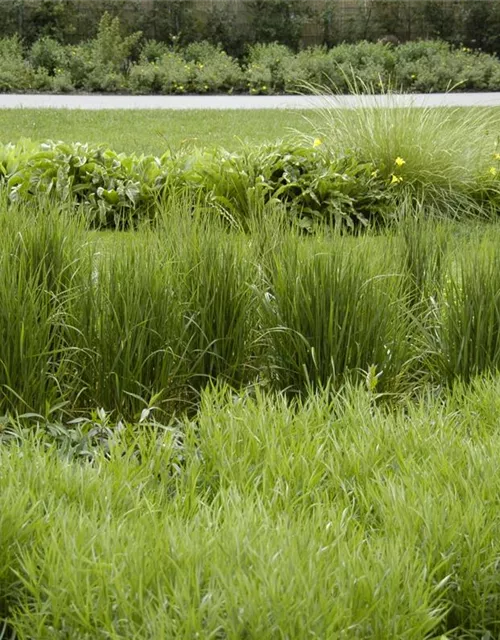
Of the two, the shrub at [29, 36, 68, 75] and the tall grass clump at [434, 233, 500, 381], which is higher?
the shrub at [29, 36, 68, 75]

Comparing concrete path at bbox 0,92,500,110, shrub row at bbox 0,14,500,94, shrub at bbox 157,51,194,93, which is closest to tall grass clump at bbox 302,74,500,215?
concrete path at bbox 0,92,500,110

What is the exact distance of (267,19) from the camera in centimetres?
2148

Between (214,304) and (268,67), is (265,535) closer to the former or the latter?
(214,304)

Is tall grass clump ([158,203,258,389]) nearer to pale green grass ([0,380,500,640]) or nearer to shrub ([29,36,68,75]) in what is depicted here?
pale green grass ([0,380,500,640])

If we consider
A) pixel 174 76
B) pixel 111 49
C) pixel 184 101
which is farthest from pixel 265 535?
pixel 111 49

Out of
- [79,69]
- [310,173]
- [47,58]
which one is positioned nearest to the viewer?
[310,173]

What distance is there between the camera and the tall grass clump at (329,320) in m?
3.44

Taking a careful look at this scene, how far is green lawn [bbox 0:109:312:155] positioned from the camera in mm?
10492

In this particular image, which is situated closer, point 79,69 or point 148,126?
point 148,126

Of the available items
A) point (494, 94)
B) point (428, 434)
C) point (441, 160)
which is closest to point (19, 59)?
point (494, 94)

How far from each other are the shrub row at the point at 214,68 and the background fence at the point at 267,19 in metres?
0.99

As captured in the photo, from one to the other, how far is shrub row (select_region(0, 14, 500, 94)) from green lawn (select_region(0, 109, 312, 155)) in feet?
12.9

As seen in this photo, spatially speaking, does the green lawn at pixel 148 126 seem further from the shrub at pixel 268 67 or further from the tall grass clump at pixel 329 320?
the tall grass clump at pixel 329 320

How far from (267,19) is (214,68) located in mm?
4405
